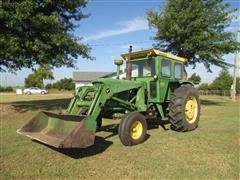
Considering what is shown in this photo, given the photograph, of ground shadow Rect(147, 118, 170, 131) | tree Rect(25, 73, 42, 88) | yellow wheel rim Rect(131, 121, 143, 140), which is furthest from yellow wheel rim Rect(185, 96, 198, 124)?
tree Rect(25, 73, 42, 88)

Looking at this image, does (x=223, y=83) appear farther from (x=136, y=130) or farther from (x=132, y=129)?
(x=132, y=129)

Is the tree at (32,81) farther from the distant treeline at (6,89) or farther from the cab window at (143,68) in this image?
the cab window at (143,68)

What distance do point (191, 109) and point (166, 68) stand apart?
1609 millimetres

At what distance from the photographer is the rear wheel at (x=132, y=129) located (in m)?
7.23

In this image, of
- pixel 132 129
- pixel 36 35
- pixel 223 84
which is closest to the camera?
pixel 132 129

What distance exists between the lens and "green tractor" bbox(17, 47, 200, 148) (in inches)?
262

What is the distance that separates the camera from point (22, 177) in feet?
16.7

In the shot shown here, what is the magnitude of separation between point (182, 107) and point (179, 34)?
36.3 feet

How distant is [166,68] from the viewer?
9570 mm

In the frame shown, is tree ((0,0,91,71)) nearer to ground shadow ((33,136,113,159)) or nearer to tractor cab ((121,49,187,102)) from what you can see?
tractor cab ((121,49,187,102))

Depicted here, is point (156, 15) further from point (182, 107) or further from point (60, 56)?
point (182, 107)

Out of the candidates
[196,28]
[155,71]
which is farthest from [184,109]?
[196,28]

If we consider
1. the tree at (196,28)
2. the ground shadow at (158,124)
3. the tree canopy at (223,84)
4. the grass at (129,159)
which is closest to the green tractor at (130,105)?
the grass at (129,159)

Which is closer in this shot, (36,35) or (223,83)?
(36,35)
